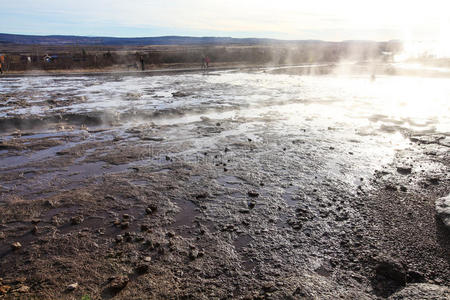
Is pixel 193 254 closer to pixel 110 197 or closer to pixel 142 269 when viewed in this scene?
pixel 142 269

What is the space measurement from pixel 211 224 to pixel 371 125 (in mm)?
7394

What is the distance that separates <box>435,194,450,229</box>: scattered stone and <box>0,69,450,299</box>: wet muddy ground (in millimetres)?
92

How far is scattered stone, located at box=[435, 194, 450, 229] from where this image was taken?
4098 millimetres

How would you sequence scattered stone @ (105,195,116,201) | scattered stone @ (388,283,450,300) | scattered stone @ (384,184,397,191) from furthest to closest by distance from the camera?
scattered stone @ (384,184,397,191) → scattered stone @ (105,195,116,201) → scattered stone @ (388,283,450,300)

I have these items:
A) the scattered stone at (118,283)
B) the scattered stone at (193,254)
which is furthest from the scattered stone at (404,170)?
the scattered stone at (118,283)

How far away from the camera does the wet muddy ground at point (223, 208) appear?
3.15 metres

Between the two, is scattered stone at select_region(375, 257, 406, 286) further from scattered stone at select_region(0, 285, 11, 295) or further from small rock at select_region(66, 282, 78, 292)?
scattered stone at select_region(0, 285, 11, 295)

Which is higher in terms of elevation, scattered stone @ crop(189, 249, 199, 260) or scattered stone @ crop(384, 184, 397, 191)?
scattered stone @ crop(384, 184, 397, 191)

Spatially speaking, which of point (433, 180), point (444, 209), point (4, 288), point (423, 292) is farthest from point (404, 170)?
point (4, 288)

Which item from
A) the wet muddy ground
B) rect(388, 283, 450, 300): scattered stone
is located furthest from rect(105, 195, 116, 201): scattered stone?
rect(388, 283, 450, 300): scattered stone

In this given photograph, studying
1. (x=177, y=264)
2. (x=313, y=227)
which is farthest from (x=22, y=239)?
(x=313, y=227)

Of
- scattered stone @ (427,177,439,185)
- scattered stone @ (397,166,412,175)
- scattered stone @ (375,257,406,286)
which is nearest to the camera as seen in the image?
scattered stone @ (375,257,406,286)

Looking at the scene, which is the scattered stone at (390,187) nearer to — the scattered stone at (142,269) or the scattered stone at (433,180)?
the scattered stone at (433,180)

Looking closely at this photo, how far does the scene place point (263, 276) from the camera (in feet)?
10.6
